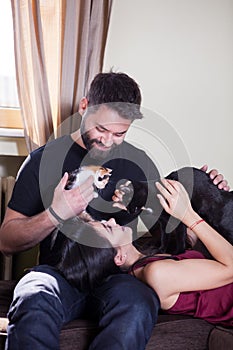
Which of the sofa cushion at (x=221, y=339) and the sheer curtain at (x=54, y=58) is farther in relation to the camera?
the sheer curtain at (x=54, y=58)

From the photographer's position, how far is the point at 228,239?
199cm

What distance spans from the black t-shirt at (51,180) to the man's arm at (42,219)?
0.06 m

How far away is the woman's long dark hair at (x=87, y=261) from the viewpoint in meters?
1.88

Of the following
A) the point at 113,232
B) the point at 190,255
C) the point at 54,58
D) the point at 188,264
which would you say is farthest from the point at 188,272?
the point at 54,58

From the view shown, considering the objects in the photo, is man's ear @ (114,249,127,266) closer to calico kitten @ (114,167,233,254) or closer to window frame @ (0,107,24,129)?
calico kitten @ (114,167,233,254)

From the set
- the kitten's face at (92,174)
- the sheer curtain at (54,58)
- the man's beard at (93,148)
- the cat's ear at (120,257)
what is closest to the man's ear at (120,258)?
the cat's ear at (120,257)

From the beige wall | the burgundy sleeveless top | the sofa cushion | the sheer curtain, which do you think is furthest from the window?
the sofa cushion

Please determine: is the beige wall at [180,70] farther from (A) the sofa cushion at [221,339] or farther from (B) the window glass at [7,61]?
(A) the sofa cushion at [221,339]

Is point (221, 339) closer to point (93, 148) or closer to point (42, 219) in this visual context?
point (42, 219)

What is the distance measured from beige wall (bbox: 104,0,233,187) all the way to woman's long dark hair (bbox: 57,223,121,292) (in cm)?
79

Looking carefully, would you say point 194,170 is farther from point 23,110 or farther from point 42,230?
point 23,110

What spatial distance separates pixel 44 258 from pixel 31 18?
942 mm

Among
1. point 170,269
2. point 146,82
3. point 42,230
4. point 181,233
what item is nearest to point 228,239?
point 181,233

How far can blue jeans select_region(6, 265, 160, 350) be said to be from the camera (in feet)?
5.22
